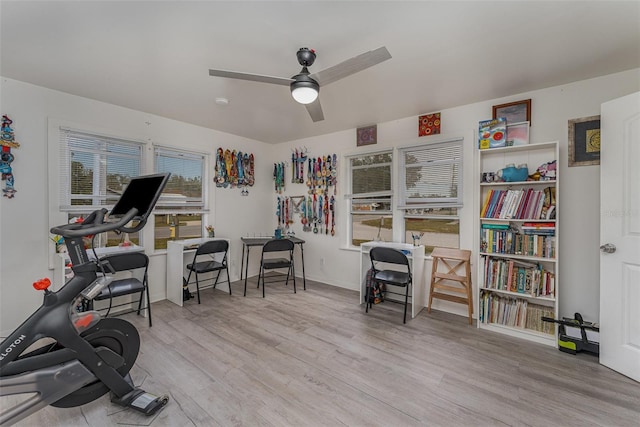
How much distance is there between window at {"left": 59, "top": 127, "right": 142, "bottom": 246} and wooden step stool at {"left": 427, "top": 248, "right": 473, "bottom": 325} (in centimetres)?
389

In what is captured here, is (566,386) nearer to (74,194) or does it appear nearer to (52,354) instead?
(52,354)

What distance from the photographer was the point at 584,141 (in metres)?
2.56

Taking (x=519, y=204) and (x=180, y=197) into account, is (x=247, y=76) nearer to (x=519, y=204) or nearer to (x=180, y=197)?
(x=180, y=197)

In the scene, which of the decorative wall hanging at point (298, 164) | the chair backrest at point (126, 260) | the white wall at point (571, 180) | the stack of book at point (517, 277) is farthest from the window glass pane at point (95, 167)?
the stack of book at point (517, 277)

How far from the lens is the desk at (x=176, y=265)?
11.4 feet

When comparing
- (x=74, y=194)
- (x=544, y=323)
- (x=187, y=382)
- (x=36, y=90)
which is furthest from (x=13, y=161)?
(x=544, y=323)

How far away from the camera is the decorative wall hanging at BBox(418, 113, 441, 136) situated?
11.1 feet

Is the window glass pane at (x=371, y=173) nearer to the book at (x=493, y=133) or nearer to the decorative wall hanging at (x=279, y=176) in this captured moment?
the book at (x=493, y=133)

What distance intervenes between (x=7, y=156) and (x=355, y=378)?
3761mm

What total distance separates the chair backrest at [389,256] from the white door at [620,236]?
1.61 metres

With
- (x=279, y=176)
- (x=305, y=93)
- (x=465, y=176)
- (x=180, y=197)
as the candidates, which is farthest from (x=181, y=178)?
(x=465, y=176)

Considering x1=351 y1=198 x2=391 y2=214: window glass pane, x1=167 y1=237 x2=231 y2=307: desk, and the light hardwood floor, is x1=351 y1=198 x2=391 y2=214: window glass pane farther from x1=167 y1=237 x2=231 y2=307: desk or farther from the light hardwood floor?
x1=167 y1=237 x2=231 y2=307: desk

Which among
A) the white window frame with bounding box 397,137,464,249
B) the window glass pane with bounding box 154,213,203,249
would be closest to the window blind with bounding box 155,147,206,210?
the window glass pane with bounding box 154,213,203,249

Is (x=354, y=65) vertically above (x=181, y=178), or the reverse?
(x=354, y=65)
